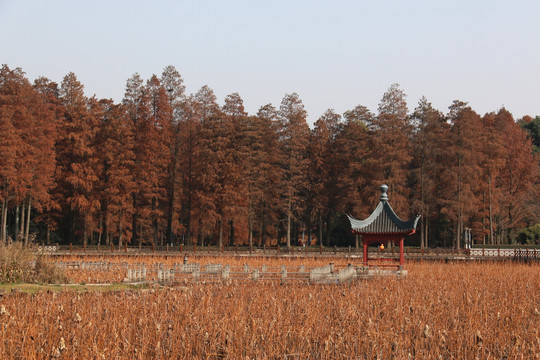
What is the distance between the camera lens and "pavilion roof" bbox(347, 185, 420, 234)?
3312 cm

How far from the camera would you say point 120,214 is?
49.1 m

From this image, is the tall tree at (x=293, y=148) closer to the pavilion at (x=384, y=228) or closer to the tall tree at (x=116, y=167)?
the tall tree at (x=116, y=167)

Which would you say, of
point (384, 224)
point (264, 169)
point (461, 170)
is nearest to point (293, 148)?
point (264, 169)

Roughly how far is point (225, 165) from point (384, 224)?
64.9 feet

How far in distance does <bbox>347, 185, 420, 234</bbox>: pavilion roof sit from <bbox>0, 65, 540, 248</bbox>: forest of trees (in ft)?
53.0

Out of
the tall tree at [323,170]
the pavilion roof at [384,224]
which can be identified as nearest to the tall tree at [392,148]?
the tall tree at [323,170]

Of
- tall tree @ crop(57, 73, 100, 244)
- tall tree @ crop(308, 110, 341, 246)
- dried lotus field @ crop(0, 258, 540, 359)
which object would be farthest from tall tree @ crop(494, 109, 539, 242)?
dried lotus field @ crop(0, 258, 540, 359)

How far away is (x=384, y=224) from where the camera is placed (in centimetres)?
3394

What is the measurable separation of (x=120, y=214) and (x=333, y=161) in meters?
21.0

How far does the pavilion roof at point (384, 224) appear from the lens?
33125 mm

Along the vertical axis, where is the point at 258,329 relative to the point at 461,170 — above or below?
below

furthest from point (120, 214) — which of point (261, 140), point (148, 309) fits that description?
point (148, 309)

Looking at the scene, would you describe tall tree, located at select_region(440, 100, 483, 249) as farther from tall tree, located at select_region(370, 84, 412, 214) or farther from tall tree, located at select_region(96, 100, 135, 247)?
tall tree, located at select_region(96, 100, 135, 247)

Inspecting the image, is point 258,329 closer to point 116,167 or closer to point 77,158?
point 116,167
